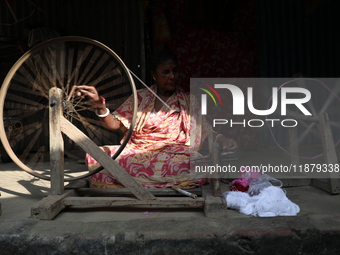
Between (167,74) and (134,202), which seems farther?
(167,74)

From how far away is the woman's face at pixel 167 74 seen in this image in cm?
309

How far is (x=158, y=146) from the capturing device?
9.77 ft

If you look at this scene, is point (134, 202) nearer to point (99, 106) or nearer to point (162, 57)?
point (99, 106)

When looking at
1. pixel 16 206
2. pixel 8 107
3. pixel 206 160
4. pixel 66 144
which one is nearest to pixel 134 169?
pixel 206 160

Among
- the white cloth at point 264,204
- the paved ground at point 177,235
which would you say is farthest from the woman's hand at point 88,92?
the white cloth at point 264,204

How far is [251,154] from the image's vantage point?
4.79 metres

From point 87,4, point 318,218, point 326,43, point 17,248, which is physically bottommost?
point 17,248

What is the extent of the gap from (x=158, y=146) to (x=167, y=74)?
68 cm

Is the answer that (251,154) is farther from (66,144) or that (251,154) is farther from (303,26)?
(66,144)

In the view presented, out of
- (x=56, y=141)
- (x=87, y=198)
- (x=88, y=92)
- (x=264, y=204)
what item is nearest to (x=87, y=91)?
(x=88, y=92)

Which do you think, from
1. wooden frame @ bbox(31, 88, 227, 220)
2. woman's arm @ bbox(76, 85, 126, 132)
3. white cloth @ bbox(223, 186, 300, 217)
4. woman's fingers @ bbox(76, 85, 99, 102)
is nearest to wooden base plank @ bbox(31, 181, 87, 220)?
wooden frame @ bbox(31, 88, 227, 220)

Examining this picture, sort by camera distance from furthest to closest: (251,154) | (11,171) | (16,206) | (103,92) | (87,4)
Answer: (87,4) → (251,154) → (11,171) → (103,92) → (16,206)

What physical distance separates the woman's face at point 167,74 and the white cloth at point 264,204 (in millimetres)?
1180

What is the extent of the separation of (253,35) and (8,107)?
12.1 feet
